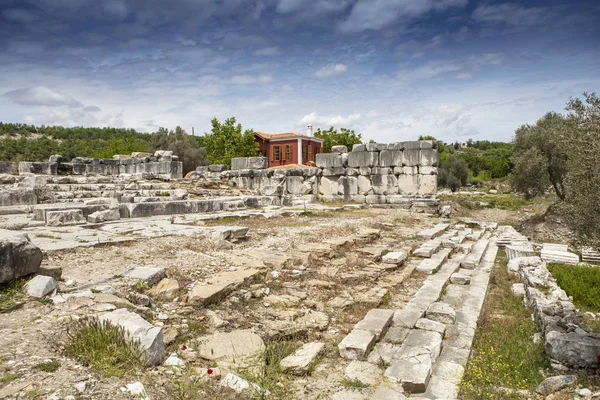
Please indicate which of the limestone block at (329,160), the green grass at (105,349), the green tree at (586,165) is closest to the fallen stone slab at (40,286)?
the green grass at (105,349)

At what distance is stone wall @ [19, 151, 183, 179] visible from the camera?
17828mm

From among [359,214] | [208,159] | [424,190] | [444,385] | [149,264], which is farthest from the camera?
[208,159]

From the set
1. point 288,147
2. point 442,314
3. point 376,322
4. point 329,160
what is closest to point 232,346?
point 376,322

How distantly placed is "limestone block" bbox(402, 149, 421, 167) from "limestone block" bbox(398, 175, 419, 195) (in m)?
0.49

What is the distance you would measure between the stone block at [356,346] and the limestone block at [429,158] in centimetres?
1285

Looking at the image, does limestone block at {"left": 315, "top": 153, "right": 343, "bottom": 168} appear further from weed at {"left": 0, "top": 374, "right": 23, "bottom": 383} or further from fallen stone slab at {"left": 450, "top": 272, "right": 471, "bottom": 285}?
weed at {"left": 0, "top": 374, "right": 23, "bottom": 383}

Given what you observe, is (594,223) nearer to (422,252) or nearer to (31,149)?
(422,252)

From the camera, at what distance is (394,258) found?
765cm

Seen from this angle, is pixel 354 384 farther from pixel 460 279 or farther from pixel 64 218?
pixel 64 218

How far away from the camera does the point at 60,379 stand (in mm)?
2600

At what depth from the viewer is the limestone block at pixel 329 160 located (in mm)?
17453

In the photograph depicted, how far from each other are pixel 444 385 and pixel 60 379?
299 centimetres

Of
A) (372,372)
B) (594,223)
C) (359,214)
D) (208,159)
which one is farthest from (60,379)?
(208,159)

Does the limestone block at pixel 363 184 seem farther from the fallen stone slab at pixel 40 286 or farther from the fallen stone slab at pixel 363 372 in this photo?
the fallen stone slab at pixel 40 286
